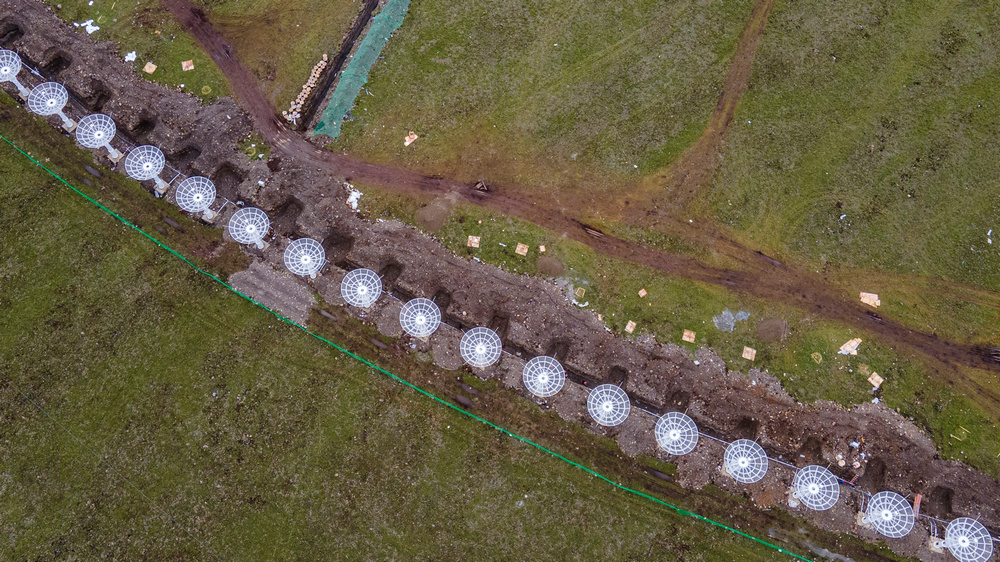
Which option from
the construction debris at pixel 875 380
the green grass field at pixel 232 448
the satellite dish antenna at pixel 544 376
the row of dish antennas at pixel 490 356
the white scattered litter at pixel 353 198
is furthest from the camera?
the white scattered litter at pixel 353 198

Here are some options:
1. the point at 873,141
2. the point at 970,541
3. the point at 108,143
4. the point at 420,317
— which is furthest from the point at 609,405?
the point at 108,143

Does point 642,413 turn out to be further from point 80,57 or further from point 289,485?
point 80,57

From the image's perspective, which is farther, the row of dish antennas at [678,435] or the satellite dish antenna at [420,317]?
the satellite dish antenna at [420,317]

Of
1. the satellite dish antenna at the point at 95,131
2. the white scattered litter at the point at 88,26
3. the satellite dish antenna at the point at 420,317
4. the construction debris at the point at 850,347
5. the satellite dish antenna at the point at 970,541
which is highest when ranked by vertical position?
the construction debris at the point at 850,347

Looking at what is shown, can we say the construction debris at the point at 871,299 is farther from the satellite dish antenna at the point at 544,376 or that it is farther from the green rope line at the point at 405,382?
the satellite dish antenna at the point at 544,376

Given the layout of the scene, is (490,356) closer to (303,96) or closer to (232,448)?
(232,448)

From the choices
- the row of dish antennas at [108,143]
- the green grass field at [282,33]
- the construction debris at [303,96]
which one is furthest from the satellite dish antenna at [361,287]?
the green grass field at [282,33]

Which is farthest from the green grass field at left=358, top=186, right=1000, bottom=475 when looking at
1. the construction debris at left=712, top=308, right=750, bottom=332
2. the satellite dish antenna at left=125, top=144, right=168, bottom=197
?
the satellite dish antenna at left=125, top=144, right=168, bottom=197

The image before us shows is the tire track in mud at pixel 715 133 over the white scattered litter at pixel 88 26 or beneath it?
over
